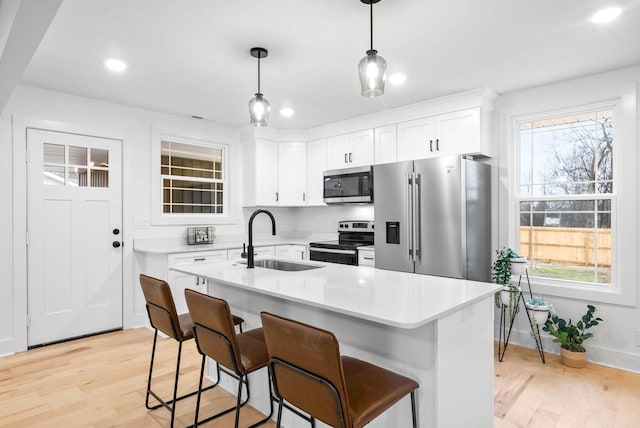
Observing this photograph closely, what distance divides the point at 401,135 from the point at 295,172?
1.70 meters

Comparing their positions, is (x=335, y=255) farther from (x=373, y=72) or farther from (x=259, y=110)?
(x=373, y=72)

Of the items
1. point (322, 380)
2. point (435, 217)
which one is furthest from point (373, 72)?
point (435, 217)

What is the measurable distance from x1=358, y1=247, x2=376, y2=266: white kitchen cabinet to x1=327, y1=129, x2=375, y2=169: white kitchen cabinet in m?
1.03

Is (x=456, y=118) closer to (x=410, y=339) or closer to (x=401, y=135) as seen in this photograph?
(x=401, y=135)

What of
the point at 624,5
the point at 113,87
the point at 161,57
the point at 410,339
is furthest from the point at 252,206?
the point at 624,5

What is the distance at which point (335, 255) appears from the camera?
4.44m

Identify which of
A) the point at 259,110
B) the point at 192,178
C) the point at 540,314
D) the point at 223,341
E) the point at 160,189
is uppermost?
the point at 259,110

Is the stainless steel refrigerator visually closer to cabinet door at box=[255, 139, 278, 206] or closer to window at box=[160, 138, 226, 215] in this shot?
cabinet door at box=[255, 139, 278, 206]

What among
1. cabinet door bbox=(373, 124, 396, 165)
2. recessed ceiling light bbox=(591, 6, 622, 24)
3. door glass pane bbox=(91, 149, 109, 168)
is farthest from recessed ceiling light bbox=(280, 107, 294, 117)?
recessed ceiling light bbox=(591, 6, 622, 24)

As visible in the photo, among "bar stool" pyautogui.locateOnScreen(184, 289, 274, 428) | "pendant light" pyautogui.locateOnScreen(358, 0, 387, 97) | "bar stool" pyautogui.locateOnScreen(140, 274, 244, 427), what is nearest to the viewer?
"bar stool" pyautogui.locateOnScreen(184, 289, 274, 428)

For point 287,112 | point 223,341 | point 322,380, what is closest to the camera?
point 322,380

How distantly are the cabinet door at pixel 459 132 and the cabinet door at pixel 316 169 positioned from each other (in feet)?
5.50

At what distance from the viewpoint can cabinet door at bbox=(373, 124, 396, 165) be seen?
4188mm

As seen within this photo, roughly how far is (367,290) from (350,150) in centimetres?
311
